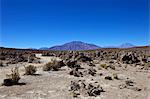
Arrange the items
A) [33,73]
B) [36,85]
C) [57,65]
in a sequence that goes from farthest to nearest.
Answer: [57,65], [33,73], [36,85]

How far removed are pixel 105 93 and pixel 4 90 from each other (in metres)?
6.08

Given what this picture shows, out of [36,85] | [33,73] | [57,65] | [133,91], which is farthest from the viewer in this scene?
[57,65]

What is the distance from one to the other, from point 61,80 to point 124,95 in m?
6.13

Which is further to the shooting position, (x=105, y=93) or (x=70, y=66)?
(x=70, y=66)

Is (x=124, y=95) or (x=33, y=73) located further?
(x=33, y=73)

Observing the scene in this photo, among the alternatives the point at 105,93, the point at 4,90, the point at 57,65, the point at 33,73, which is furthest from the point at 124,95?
the point at 57,65

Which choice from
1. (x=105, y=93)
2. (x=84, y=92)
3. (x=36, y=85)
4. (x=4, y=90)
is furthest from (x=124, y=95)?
(x=4, y=90)

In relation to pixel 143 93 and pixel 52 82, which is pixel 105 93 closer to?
pixel 143 93

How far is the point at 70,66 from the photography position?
28844 millimetres

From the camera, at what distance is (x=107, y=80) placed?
19.6 metres

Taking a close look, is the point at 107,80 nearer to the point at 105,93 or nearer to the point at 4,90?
the point at 105,93

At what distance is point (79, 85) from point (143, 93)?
3.90m

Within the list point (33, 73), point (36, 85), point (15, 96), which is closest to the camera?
point (15, 96)

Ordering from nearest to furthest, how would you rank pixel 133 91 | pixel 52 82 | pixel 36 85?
1. pixel 133 91
2. pixel 36 85
3. pixel 52 82
